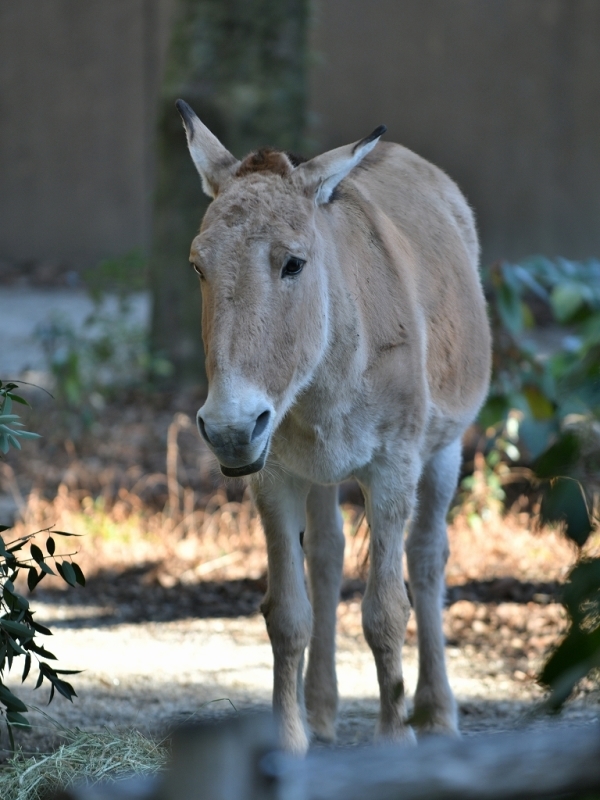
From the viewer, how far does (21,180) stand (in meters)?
14.9

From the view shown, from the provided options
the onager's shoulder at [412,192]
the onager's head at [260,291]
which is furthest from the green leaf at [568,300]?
the onager's head at [260,291]

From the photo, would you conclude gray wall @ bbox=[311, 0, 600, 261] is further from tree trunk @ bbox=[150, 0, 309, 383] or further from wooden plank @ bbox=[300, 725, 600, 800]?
wooden plank @ bbox=[300, 725, 600, 800]

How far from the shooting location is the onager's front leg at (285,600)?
390 centimetres

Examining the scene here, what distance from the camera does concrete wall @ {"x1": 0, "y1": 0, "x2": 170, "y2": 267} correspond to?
14.5 metres

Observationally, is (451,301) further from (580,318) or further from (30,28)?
(30,28)

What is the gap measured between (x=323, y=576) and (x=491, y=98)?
10.3 meters

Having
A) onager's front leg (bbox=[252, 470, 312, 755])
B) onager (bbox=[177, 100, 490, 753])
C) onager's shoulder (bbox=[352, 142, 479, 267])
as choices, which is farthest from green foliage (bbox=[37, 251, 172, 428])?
onager's front leg (bbox=[252, 470, 312, 755])

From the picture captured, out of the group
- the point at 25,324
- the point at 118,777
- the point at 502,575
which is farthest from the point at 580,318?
the point at 25,324

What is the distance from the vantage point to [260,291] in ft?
10.7

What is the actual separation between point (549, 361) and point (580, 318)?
0.63 m

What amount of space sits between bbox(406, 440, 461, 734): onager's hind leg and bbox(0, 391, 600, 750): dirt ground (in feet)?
0.79

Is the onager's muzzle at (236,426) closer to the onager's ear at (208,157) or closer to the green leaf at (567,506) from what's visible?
the onager's ear at (208,157)

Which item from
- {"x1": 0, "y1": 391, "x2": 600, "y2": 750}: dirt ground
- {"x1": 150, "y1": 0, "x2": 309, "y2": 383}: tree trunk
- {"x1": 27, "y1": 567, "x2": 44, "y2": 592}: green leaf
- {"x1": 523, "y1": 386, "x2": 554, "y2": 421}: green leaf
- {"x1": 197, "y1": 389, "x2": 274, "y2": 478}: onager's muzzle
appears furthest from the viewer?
{"x1": 150, "y1": 0, "x2": 309, "y2": 383}: tree trunk

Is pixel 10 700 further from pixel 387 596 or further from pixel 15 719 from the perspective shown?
pixel 387 596
